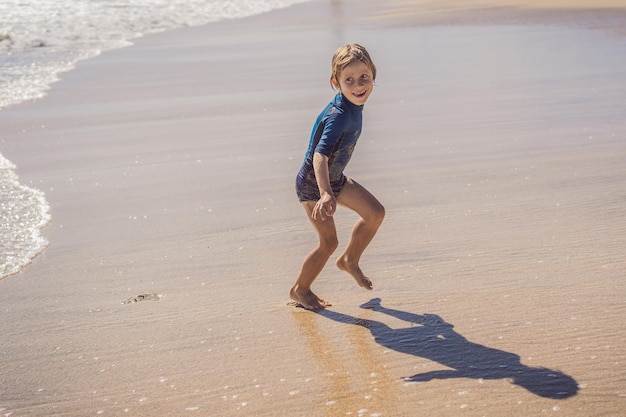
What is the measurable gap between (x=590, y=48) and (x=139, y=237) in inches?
336

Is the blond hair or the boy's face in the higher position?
the blond hair

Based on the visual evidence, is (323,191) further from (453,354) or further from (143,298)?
(143,298)

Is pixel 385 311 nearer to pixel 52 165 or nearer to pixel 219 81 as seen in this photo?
pixel 52 165

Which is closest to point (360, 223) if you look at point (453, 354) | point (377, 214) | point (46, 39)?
point (377, 214)

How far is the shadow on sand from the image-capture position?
10.7 ft

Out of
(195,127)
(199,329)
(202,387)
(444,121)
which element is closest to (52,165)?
(195,127)

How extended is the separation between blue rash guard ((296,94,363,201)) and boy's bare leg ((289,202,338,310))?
0.41 ft

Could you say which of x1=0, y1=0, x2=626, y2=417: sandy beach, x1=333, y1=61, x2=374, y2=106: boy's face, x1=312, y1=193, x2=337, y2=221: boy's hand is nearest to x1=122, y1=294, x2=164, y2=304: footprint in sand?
x1=0, y1=0, x2=626, y2=417: sandy beach

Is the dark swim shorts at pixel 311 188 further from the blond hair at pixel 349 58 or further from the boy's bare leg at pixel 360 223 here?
the blond hair at pixel 349 58

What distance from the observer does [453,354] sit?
141 inches

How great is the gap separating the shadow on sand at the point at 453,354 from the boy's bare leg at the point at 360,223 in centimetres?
19

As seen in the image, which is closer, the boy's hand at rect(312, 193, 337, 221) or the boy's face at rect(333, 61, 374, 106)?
the boy's hand at rect(312, 193, 337, 221)

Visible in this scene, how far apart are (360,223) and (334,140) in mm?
466

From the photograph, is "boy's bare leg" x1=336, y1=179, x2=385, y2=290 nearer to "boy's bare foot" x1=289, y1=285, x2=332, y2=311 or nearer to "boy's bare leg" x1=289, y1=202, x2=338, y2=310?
"boy's bare leg" x1=289, y1=202, x2=338, y2=310
